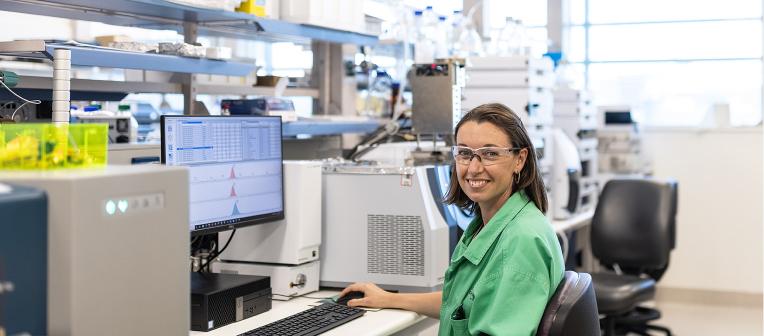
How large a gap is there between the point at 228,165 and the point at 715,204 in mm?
3967

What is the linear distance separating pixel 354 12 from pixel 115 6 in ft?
3.55

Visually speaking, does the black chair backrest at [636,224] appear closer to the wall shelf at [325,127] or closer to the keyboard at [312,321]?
the wall shelf at [325,127]

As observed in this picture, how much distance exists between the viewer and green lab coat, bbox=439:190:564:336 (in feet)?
5.82

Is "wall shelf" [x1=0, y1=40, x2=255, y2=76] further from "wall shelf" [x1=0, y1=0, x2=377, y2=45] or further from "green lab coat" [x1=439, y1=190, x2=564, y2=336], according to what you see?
"green lab coat" [x1=439, y1=190, x2=564, y2=336]

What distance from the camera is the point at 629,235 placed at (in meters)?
4.23

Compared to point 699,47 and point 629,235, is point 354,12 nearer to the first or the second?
point 629,235

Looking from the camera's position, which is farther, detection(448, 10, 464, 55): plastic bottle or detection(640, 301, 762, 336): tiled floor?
detection(640, 301, 762, 336): tiled floor

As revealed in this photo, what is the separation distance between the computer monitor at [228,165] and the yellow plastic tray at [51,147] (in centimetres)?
71

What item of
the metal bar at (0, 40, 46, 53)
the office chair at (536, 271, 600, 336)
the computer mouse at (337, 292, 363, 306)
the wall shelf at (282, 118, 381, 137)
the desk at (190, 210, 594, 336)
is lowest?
the desk at (190, 210, 594, 336)

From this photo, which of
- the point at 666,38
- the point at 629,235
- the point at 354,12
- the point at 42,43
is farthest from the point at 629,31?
the point at 42,43

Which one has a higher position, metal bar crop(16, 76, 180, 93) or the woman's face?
metal bar crop(16, 76, 180, 93)

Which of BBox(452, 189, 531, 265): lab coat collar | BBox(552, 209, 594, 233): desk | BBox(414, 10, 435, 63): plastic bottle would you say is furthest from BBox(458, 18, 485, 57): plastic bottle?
BBox(452, 189, 531, 265): lab coat collar

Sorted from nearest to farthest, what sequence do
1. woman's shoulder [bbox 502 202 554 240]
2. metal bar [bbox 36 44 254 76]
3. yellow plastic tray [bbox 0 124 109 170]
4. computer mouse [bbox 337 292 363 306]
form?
1. yellow plastic tray [bbox 0 124 109 170]
2. woman's shoulder [bbox 502 202 554 240]
3. metal bar [bbox 36 44 254 76]
4. computer mouse [bbox 337 292 363 306]

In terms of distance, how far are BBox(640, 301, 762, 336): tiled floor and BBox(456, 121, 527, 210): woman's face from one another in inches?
123
